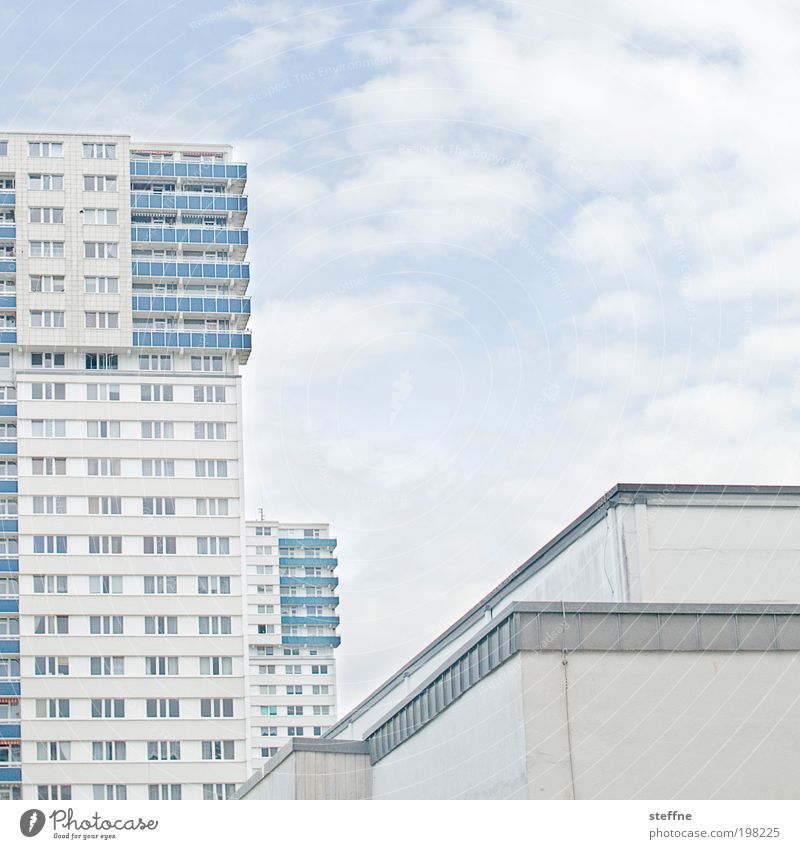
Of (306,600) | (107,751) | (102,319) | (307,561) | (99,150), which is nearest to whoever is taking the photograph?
(107,751)

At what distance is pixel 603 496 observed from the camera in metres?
35.1

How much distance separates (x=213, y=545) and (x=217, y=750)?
12874 millimetres

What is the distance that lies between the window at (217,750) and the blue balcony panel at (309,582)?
2563 inches

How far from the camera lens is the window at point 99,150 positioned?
9431 cm

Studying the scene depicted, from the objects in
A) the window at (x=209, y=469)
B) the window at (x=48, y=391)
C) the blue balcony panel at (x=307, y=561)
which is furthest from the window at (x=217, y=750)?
the blue balcony panel at (x=307, y=561)

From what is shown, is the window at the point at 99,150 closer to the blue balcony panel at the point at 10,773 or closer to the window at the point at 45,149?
the window at the point at 45,149

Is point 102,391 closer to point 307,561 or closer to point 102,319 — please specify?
point 102,319

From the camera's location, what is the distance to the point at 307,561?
155 meters

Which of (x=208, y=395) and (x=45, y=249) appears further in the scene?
(x=208, y=395)

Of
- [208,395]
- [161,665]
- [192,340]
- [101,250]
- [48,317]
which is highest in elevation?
[101,250]

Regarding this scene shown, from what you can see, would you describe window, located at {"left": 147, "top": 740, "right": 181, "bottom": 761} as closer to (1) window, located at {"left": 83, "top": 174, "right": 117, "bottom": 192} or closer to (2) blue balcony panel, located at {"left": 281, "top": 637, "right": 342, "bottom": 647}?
(1) window, located at {"left": 83, "top": 174, "right": 117, "bottom": 192}

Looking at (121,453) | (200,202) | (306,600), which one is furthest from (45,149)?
(306,600)
